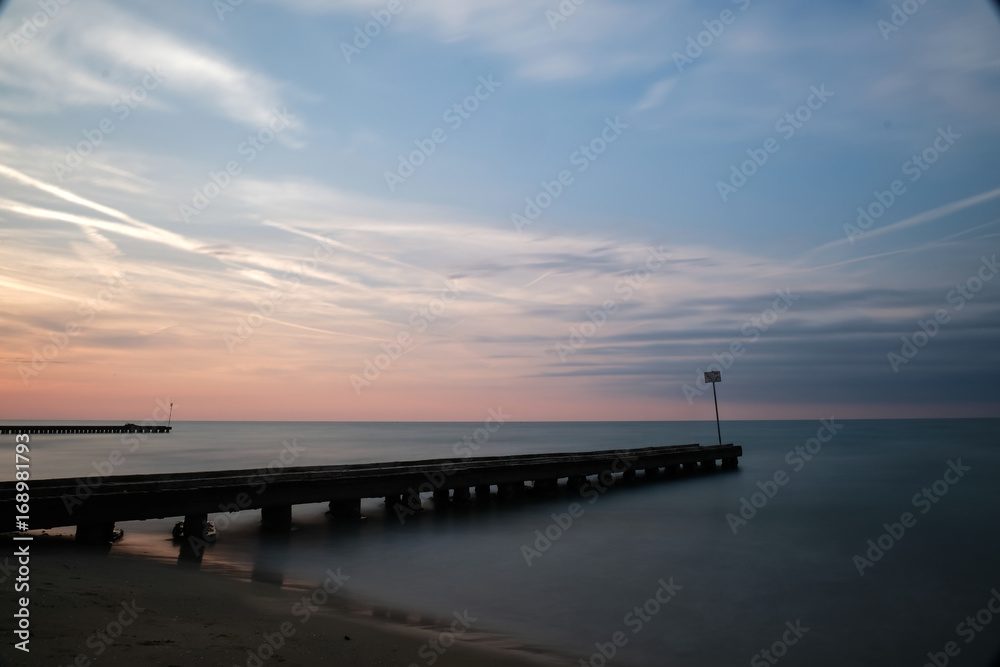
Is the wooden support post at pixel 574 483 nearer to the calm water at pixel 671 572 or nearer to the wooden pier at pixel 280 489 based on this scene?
the wooden pier at pixel 280 489

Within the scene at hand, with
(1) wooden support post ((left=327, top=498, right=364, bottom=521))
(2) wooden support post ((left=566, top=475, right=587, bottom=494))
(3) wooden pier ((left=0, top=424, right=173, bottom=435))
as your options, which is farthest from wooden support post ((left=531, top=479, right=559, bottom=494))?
(3) wooden pier ((left=0, top=424, right=173, bottom=435))

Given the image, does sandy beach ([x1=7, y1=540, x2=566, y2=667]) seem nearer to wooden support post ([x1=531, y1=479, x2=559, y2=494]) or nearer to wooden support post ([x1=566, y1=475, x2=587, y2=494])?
wooden support post ([x1=531, y1=479, x2=559, y2=494])

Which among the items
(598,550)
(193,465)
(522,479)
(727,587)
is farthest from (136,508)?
(193,465)

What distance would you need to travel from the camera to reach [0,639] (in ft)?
18.5

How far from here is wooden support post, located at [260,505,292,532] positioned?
1586 cm

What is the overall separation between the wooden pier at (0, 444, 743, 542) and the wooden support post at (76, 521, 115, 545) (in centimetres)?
2

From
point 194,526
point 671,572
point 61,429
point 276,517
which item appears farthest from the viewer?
point 61,429

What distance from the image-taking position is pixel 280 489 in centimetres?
1570

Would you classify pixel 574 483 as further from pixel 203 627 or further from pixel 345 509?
pixel 203 627

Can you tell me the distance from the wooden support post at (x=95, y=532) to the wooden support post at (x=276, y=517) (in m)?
3.74

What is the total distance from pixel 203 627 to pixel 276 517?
9261 mm

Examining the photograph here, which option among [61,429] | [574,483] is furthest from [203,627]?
[61,429]

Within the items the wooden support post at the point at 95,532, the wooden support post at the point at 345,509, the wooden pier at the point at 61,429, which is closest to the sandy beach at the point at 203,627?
the wooden support post at the point at 95,532

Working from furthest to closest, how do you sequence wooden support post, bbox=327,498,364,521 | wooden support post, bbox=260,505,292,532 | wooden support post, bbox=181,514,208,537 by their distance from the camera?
wooden support post, bbox=327,498,364,521 → wooden support post, bbox=260,505,292,532 → wooden support post, bbox=181,514,208,537
